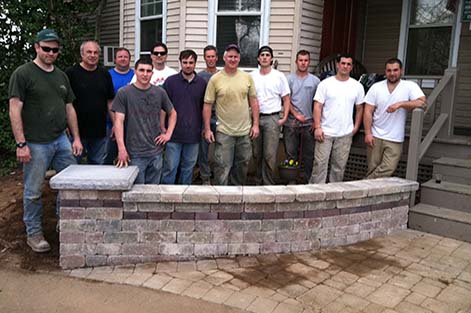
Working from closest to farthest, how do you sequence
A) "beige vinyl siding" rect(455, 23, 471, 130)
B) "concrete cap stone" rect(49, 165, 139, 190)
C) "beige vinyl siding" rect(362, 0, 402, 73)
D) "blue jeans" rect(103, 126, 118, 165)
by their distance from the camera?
"concrete cap stone" rect(49, 165, 139, 190) < "blue jeans" rect(103, 126, 118, 165) < "beige vinyl siding" rect(455, 23, 471, 130) < "beige vinyl siding" rect(362, 0, 402, 73)

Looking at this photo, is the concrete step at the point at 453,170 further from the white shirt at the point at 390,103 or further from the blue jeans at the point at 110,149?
the blue jeans at the point at 110,149

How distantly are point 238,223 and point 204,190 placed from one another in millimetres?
407

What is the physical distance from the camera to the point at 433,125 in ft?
16.7

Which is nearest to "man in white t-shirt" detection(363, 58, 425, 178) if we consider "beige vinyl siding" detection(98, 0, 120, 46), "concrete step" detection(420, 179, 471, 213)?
"concrete step" detection(420, 179, 471, 213)

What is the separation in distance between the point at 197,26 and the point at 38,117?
135 inches

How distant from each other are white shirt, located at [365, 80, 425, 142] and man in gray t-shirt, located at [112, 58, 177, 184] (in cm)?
211

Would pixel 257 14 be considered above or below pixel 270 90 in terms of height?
above

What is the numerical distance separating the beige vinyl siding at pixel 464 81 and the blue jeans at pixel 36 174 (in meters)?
5.67

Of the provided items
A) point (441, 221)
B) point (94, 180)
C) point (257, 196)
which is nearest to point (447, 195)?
point (441, 221)

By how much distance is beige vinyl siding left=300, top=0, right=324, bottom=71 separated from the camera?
6.17m

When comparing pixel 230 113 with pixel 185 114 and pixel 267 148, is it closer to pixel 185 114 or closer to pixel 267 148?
pixel 185 114

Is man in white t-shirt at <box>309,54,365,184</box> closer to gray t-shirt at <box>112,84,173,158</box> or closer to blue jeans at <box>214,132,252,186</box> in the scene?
blue jeans at <box>214,132,252,186</box>

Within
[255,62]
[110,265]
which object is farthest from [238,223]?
[255,62]

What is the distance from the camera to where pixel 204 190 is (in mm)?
3684
